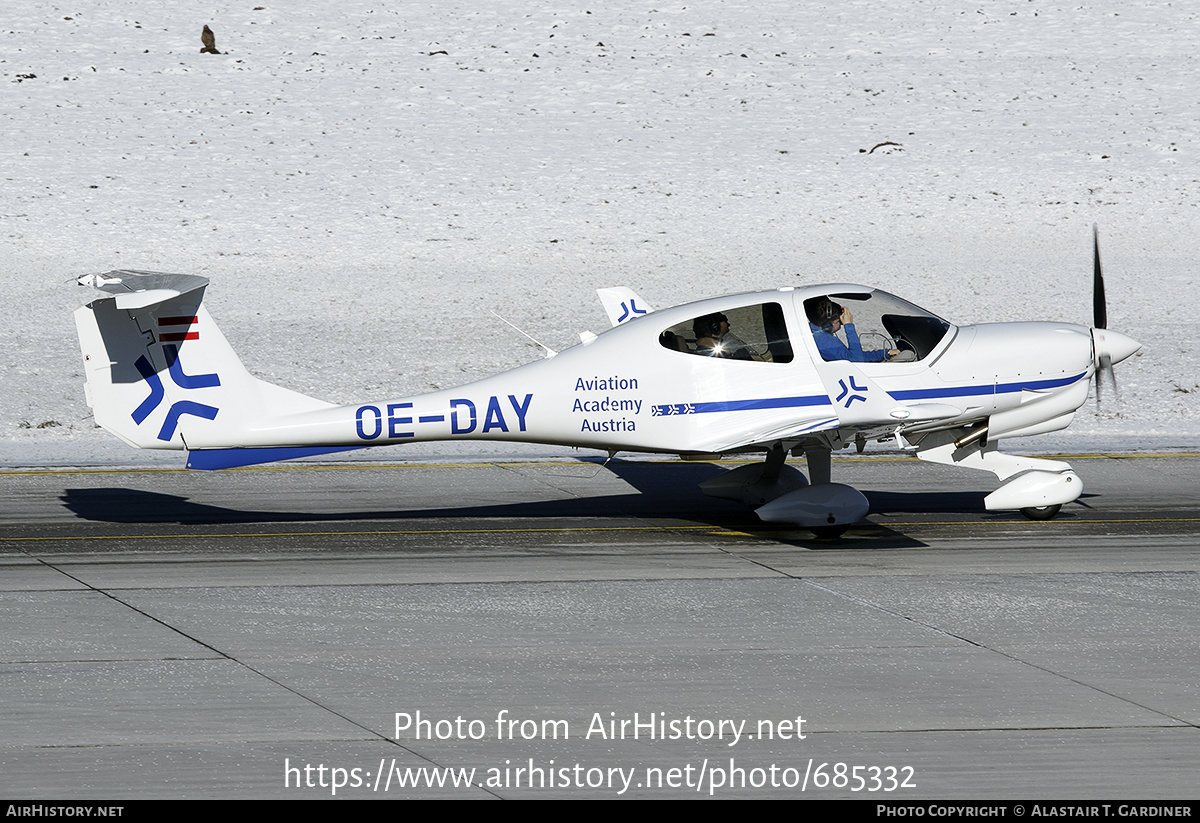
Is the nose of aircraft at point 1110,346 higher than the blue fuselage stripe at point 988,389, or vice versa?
the nose of aircraft at point 1110,346

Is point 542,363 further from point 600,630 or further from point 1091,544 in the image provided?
point 1091,544

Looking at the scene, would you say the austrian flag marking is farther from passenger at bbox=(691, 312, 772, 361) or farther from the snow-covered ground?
the snow-covered ground

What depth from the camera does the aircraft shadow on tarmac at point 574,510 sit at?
14.6 meters

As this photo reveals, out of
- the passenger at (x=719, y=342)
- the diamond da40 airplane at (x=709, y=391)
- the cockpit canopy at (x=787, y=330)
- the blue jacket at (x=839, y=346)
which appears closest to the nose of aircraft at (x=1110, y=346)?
the diamond da40 airplane at (x=709, y=391)

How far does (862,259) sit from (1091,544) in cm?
1892

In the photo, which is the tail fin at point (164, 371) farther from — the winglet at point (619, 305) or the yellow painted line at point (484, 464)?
the winglet at point (619, 305)

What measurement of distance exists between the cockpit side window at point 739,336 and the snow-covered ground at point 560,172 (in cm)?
630

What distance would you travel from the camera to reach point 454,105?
43.1 meters

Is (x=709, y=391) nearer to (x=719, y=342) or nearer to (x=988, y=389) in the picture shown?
(x=719, y=342)

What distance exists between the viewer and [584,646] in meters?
10.3

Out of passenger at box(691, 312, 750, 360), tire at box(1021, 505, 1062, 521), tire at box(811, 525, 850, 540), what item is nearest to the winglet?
passenger at box(691, 312, 750, 360)

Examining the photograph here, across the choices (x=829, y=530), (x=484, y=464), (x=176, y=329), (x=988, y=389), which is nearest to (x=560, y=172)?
(x=484, y=464)

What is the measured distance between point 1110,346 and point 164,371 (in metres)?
9.96

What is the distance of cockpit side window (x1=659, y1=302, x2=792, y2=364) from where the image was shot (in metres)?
13.8
